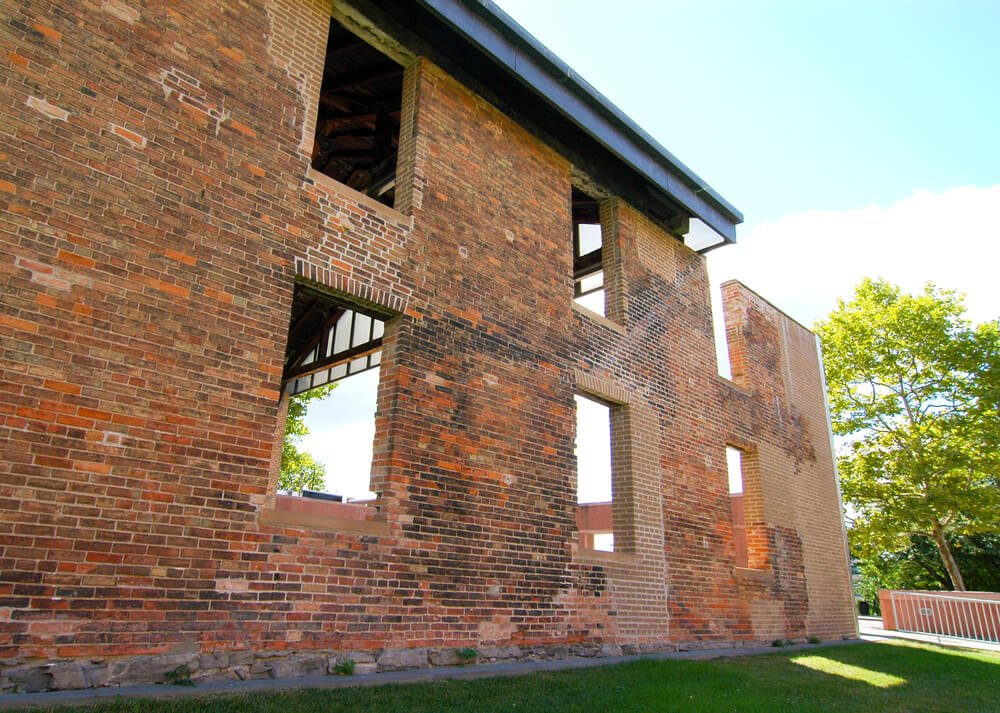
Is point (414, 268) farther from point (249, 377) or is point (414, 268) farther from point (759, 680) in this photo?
point (759, 680)

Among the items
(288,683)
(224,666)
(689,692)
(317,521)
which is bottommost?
(689,692)

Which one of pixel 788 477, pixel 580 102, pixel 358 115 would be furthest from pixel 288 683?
pixel 788 477

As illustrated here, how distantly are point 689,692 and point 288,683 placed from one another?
3312 mm

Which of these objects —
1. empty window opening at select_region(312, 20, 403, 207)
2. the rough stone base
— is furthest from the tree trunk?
empty window opening at select_region(312, 20, 403, 207)

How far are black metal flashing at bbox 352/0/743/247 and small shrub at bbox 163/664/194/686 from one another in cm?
644

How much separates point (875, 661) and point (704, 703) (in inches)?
231

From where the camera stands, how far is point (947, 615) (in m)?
15.2

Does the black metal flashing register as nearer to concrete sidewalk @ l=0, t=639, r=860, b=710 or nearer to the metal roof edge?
the metal roof edge

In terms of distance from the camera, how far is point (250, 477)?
195 inches

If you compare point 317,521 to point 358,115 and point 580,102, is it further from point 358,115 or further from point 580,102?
point 358,115

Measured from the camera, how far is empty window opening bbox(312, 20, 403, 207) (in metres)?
8.81

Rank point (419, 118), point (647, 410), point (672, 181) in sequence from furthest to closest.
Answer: point (672, 181)
point (647, 410)
point (419, 118)

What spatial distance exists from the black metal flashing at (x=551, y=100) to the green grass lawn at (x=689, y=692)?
6.50 metres

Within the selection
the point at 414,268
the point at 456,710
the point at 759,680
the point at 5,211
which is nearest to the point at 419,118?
the point at 414,268
